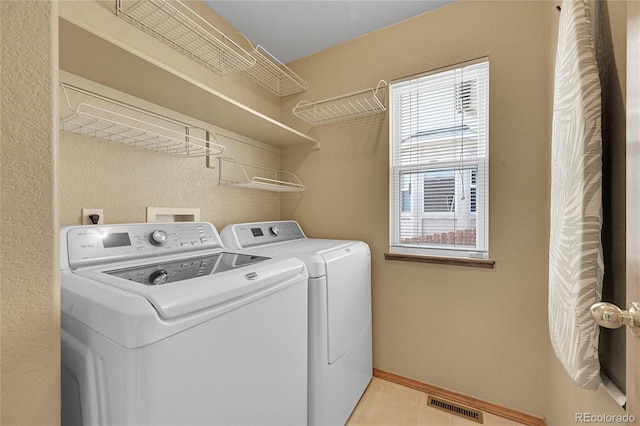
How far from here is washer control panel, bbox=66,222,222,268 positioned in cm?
102

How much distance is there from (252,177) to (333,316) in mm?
1260

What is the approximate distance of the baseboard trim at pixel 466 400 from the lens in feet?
5.02

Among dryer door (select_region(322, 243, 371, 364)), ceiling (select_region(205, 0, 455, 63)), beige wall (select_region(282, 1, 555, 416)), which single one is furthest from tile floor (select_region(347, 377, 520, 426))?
ceiling (select_region(205, 0, 455, 63))

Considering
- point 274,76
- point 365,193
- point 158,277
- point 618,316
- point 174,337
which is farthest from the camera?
point 274,76

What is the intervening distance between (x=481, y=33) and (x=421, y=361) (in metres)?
2.16

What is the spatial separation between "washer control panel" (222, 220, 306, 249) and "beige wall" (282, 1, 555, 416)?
1.07ft

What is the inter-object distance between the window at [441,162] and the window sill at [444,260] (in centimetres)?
6

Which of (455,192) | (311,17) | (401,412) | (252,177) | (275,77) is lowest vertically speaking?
(401,412)

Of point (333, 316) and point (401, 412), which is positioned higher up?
point (333, 316)

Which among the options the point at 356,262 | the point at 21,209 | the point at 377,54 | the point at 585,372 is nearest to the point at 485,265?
the point at 356,262

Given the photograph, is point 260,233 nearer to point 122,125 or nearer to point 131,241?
point 131,241

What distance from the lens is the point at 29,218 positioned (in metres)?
0.53

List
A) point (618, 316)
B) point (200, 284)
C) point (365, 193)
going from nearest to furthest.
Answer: point (618, 316), point (200, 284), point (365, 193)

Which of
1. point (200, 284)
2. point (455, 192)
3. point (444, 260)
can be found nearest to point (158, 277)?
point (200, 284)
